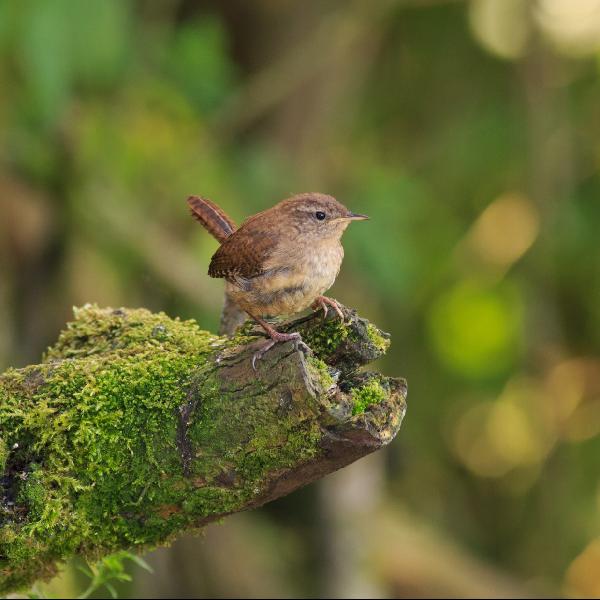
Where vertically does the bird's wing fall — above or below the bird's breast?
above

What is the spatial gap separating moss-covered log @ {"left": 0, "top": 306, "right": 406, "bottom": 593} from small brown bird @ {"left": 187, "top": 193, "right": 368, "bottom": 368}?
1.20 ft

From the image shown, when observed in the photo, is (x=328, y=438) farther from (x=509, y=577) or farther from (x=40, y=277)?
(x=509, y=577)

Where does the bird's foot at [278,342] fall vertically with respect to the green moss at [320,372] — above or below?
above

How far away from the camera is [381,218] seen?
5984 millimetres

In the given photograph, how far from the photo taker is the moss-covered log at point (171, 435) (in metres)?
2.36

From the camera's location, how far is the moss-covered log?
2.36 metres

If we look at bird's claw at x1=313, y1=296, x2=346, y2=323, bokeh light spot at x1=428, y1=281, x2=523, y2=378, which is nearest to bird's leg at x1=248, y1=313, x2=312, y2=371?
bird's claw at x1=313, y1=296, x2=346, y2=323

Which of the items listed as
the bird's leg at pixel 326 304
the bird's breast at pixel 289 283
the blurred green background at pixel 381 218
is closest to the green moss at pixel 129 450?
the bird's leg at pixel 326 304

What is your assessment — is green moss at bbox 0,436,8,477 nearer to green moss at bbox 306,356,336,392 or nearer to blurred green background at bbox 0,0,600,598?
green moss at bbox 306,356,336,392

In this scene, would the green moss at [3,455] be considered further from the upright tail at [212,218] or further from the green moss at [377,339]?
the upright tail at [212,218]

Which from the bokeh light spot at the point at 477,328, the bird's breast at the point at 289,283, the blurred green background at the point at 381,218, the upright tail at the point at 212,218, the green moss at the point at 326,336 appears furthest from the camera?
the bokeh light spot at the point at 477,328

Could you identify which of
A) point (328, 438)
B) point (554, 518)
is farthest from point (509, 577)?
point (328, 438)

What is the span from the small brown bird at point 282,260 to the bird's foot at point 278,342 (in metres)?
0.29

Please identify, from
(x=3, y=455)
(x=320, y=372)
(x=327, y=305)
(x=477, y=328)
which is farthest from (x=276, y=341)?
(x=477, y=328)
